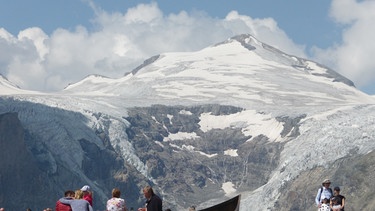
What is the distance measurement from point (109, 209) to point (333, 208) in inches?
431

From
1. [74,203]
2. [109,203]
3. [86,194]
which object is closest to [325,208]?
[86,194]

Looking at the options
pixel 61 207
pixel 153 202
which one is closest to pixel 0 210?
pixel 61 207

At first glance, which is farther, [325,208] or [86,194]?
[325,208]

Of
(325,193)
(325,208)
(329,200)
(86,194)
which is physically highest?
(325,193)

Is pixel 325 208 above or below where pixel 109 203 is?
above

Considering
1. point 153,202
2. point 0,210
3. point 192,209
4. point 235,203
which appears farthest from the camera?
point 192,209

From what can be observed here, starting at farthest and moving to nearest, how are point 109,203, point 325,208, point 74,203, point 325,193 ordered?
point 325,193 < point 325,208 < point 109,203 < point 74,203

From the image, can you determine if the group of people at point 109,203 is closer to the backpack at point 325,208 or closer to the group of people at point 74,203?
the group of people at point 74,203

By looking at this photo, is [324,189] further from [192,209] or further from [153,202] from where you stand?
[153,202]

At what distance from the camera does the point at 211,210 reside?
28.3 metres

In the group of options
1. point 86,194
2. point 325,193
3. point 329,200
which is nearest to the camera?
point 86,194

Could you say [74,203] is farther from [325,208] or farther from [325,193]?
[325,193]

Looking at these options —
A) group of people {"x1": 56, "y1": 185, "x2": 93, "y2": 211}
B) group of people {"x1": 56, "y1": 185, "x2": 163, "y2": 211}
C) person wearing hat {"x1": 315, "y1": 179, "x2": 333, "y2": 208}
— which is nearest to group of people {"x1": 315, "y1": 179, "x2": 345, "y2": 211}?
person wearing hat {"x1": 315, "y1": 179, "x2": 333, "y2": 208}

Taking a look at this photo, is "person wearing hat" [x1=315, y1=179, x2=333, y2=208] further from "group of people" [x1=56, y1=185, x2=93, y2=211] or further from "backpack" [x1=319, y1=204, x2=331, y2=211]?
"group of people" [x1=56, y1=185, x2=93, y2=211]
